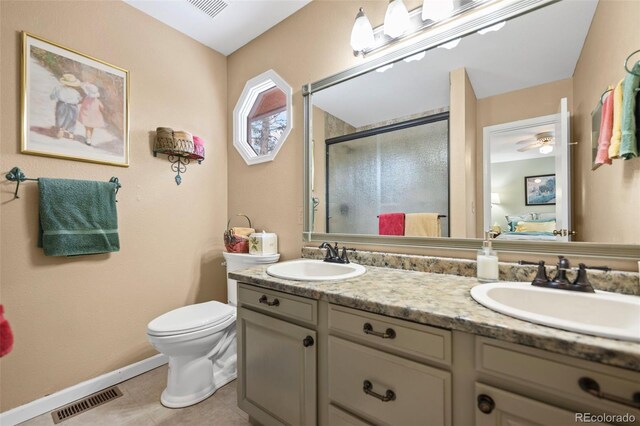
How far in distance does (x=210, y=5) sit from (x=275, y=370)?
93.8 inches

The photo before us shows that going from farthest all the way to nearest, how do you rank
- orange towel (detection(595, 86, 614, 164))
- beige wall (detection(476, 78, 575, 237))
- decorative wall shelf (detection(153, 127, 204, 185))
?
decorative wall shelf (detection(153, 127, 204, 185)) < beige wall (detection(476, 78, 575, 237)) < orange towel (detection(595, 86, 614, 164))

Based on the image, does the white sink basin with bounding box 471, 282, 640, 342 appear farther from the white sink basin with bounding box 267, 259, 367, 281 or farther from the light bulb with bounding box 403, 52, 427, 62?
the light bulb with bounding box 403, 52, 427, 62

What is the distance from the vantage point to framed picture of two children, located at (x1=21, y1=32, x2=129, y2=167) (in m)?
1.55

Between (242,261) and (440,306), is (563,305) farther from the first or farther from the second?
(242,261)

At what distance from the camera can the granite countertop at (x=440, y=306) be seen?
591 millimetres

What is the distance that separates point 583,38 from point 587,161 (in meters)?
0.49

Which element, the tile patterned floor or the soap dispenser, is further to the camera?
the tile patterned floor

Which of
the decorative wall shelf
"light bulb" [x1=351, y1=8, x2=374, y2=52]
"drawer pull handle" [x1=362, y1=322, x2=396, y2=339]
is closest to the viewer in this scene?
"drawer pull handle" [x1=362, y1=322, x2=396, y2=339]

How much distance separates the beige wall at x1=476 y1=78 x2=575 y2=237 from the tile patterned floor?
5.55ft

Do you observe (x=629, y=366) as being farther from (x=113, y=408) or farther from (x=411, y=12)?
(x=113, y=408)

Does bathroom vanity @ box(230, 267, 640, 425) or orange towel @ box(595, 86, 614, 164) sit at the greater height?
orange towel @ box(595, 86, 614, 164)

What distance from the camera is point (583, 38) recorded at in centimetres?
107
